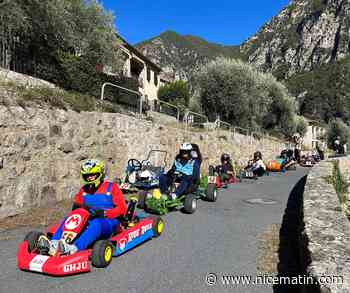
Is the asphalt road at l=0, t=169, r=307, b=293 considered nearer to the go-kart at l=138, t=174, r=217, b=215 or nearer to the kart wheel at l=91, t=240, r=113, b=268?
the kart wheel at l=91, t=240, r=113, b=268

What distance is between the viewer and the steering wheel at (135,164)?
429 inches

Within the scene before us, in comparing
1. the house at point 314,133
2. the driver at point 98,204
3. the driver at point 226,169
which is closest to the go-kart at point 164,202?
the driver at point 98,204

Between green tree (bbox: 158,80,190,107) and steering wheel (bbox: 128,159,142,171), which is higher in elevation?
green tree (bbox: 158,80,190,107)

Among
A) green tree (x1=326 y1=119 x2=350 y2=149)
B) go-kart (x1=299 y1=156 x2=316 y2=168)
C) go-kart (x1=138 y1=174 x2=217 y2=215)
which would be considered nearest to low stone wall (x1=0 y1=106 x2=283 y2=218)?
go-kart (x1=138 y1=174 x2=217 y2=215)

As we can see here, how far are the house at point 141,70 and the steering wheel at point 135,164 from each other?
2208 centimetres

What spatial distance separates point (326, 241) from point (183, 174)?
17.4 ft

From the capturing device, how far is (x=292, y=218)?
7953 mm

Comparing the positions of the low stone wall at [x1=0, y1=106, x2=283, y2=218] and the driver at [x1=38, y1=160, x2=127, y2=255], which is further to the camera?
the low stone wall at [x1=0, y1=106, x2=283, y2=218]

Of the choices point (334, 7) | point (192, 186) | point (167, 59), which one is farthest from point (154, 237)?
point (334, 7)

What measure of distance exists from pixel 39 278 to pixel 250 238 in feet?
12.1

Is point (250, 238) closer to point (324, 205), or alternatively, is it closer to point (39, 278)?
point (324, 205)

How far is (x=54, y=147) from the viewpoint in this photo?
328 inches

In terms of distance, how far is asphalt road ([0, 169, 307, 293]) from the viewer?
4.17 m

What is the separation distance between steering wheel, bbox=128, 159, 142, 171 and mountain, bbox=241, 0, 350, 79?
131 m
